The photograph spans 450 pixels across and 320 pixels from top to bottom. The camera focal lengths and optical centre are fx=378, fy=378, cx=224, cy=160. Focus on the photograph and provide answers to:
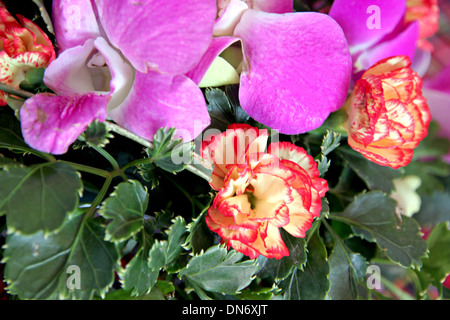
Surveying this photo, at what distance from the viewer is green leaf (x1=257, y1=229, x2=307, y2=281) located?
352 millimetres

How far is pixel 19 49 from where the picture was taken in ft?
1.02

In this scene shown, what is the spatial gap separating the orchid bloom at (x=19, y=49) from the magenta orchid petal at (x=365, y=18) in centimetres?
27

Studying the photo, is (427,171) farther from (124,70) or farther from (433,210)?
(124,70)

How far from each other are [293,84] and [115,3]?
0.15 meters

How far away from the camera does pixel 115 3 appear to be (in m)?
0.28

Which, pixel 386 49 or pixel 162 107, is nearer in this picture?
pixel 162 107

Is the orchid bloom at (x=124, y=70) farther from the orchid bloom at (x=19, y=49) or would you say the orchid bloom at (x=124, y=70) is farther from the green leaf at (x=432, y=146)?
the green leaf at (x=432, y=146)

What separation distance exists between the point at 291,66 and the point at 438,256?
0.31 metres

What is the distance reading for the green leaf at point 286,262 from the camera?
0.35m

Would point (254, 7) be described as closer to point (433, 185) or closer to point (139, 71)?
point (139, 71)

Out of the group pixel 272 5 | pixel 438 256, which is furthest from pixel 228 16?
pixel 438 256

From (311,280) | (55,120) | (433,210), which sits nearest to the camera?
(55,120)

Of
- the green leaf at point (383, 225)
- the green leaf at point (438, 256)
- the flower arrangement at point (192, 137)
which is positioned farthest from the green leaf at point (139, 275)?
the green leaf at point (438, 256)

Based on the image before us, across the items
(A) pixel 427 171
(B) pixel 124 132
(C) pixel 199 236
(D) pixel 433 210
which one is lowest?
(D) pixel 433 210
